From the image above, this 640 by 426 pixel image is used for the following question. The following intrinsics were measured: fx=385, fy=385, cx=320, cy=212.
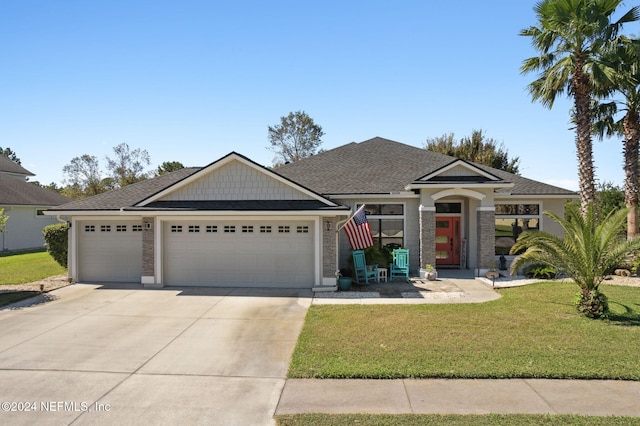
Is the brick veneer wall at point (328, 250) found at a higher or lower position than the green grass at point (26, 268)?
higher

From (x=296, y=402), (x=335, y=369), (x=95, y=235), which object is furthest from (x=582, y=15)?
(x=95, y=235)

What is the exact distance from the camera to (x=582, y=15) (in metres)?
14.1

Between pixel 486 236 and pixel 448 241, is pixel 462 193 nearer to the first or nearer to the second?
pixel 486 236

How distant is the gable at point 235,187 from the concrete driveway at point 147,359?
373cm

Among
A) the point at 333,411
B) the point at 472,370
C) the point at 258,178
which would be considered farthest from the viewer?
the point at 258,178

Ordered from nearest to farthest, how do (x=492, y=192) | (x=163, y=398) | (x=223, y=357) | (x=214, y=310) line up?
(x=163, y=398) → (x=223, y=357) → (x=214, y=310) → (x=492, y=192)

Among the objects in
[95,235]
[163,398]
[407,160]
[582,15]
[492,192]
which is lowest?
[163,398]

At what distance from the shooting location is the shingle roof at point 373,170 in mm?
16422

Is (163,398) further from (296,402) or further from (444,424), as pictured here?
(444,424)

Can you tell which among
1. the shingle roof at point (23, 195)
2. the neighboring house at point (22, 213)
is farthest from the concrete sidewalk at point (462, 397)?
the shingle roof at point (23, 195)

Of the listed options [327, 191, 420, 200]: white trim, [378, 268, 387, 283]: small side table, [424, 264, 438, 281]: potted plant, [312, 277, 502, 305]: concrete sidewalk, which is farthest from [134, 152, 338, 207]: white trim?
[424, 264, 438, 281]: potted plant

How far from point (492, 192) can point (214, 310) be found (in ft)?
36.3

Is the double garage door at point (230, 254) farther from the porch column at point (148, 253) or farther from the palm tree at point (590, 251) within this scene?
the palm tree at point (590, 251)

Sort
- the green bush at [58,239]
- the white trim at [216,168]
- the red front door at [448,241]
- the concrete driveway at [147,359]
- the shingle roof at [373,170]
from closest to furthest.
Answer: the concrete driveway at [147,359], the white trim at [216,168], the green bush at [58,239], the shingle roof at [373,170], the red front door at [448,241]
